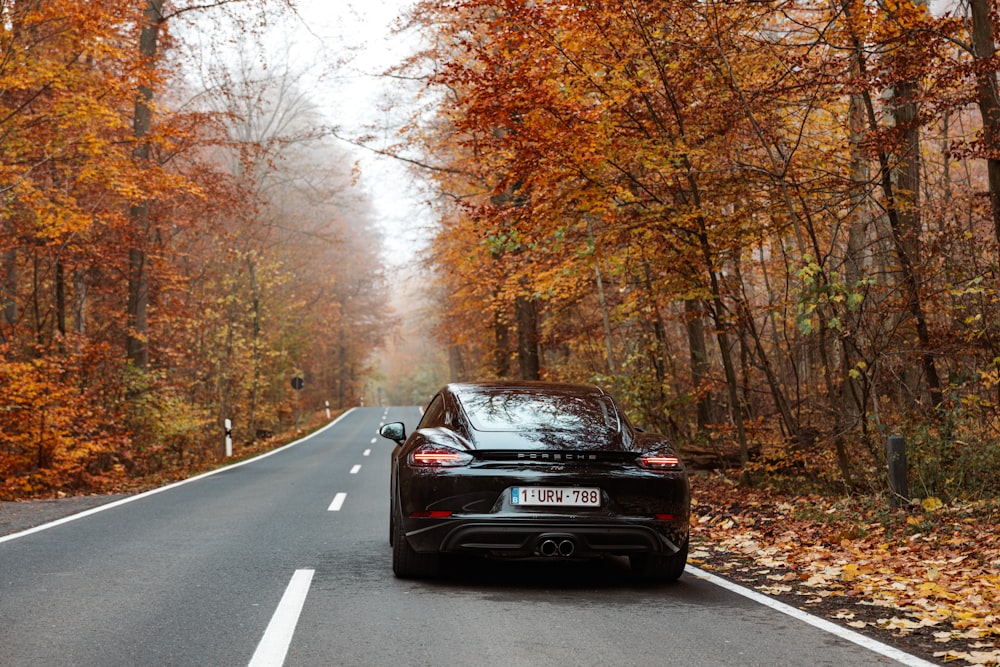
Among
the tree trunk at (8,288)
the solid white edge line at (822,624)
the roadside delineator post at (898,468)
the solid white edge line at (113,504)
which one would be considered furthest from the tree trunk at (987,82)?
the tree trunk at (8,288)

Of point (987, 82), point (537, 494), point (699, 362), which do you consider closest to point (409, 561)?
point (537, 494)

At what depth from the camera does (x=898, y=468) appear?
30.1ft

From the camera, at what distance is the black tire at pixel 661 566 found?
256 inches

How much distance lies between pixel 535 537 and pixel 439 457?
826mm

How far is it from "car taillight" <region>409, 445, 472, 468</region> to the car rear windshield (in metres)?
0.29

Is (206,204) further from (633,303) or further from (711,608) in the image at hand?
(711,608)

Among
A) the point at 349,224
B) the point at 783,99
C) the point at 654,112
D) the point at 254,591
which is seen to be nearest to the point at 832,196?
the point at 783,99

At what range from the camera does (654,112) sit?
11.9 metres

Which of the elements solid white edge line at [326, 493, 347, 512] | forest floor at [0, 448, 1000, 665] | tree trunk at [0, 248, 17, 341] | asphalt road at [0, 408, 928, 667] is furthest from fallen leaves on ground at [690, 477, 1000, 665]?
tree trunk at [0, 248, 17, 341]

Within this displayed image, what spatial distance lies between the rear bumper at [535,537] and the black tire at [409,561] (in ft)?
1.12

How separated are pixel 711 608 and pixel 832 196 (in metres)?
6.98

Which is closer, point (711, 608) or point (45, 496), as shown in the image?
point (711, 608)

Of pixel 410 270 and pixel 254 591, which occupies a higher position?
pixel 410 270

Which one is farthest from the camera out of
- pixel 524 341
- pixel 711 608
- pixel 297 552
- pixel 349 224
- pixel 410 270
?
pixel 349 224
